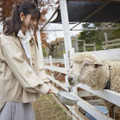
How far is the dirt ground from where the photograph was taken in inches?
139

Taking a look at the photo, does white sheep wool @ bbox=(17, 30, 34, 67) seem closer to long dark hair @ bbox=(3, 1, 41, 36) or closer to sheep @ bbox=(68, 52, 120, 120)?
long dark hair @ bbox=(3, 1, 41, 36)

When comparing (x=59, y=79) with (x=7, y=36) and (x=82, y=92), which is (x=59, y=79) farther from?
(x=7, y=36)

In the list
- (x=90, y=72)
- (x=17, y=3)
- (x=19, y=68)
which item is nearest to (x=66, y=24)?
(x=90, y=72)

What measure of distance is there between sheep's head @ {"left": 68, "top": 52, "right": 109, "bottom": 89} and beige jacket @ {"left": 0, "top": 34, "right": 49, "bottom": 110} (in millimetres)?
678

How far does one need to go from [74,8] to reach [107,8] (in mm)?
1327

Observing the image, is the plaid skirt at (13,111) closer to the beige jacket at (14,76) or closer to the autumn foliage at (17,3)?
the beige jacket at (14,76)

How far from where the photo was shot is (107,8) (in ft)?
15.5

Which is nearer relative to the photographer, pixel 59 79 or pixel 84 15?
pixel 59 79

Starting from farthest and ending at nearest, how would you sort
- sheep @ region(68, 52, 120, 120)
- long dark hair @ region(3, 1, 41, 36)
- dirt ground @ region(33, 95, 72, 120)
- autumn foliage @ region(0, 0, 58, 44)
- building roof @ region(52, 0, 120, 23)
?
autumn foliage @ region(0, 0, 58, 44) < building roof @ region(52, 0, 120, 23) < dirt ground @ region(33, 95, 72, 120) < sheep @ region(68, 52, 120, 120) < long dark hair @ region(3, 1, 41, 36)

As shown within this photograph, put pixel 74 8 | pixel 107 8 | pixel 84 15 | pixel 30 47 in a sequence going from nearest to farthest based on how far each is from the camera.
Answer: pixel 30 47 → pixel 74 8 → pixel 107 8 → pixel 84 15

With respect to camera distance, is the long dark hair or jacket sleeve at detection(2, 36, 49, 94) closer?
jacket sleeve at detection(2, 36, 49, 94)

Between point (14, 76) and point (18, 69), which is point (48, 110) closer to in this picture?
point (14, 76)

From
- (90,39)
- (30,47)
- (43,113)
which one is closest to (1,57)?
(30,47)

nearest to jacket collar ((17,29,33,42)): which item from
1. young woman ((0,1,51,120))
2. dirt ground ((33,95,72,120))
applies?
young woman ((0,1,51,120))
